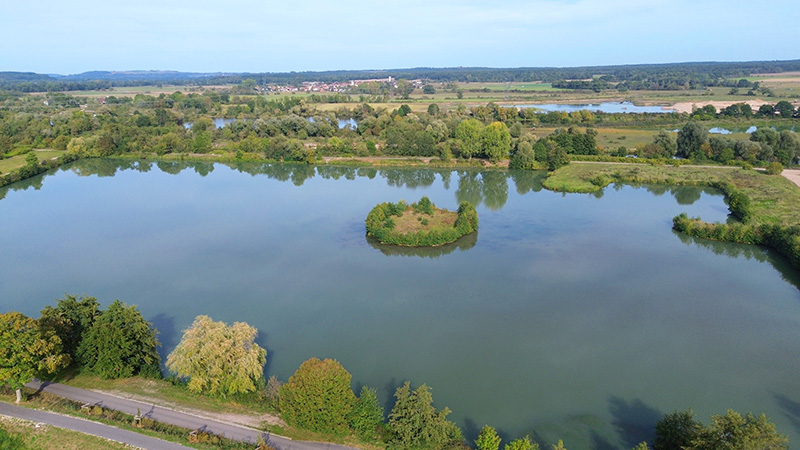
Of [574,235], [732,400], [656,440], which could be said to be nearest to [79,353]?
[656,440]

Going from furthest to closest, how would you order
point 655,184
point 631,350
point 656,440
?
point 655,184 → point 631,350 → point 656,440

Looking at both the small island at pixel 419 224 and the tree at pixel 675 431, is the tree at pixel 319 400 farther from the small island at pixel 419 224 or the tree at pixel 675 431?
the small island at pixel 419 224

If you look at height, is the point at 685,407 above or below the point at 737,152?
below

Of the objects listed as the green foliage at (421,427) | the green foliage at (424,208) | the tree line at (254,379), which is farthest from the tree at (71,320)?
the green foliage at (424,208)

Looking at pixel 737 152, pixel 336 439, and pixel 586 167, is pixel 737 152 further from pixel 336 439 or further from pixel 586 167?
pixel 336 439

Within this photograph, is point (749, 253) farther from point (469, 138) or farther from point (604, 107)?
point (604, 107)

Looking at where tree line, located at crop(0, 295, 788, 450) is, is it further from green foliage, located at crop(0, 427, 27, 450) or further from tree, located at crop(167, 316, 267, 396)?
green foliage, located at crop(0, 427, 27, 450)

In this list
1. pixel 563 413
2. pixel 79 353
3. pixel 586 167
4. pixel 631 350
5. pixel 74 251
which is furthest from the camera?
pixel 586 167
